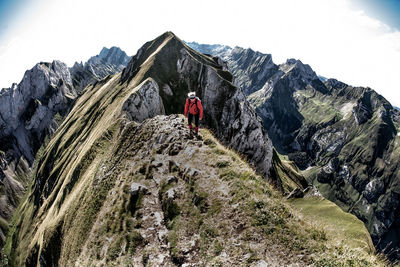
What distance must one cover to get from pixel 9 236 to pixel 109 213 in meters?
185

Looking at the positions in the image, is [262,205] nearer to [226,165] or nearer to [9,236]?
[226,165]

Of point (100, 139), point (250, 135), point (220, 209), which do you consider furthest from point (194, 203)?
point (250, 135)

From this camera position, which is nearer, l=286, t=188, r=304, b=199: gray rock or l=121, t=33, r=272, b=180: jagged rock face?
l=286, t=188, r=304, b=199: gray rock

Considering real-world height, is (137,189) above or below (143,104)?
below

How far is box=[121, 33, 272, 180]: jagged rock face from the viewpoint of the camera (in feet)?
274

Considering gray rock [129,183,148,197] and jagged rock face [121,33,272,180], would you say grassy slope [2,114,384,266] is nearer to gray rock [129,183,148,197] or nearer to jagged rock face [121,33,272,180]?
gray rock [129,183,148,197]

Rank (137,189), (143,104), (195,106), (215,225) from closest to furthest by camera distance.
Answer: (215,225), (137,189), (195,106), (143,104)

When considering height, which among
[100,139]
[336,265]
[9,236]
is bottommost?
[9,236]

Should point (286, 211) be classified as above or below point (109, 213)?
above

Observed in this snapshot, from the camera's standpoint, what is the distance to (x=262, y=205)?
50.0 ft

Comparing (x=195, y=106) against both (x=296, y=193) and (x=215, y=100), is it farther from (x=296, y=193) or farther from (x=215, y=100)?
(x=215, y=100)

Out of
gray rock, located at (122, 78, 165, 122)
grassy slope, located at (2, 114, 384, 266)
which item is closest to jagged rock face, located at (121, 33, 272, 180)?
gray rock, located at (122, 78, 165, 122)

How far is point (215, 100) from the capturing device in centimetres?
9219

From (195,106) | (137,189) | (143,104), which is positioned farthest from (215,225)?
(143,104)
